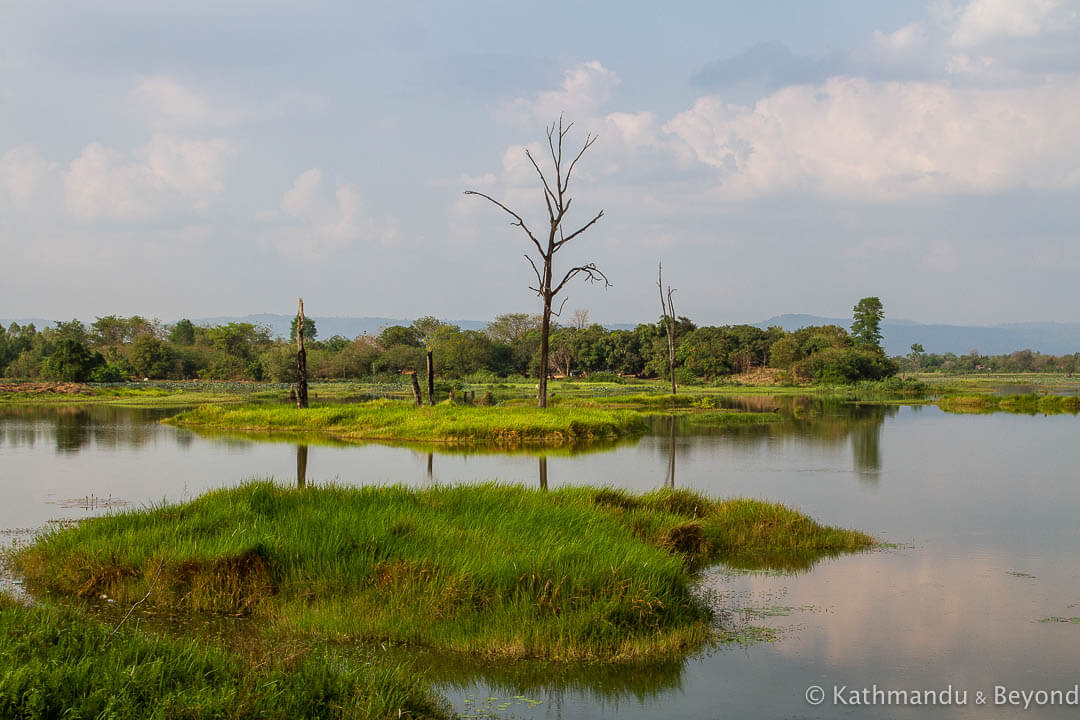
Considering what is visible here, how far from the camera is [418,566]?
23.7 feet

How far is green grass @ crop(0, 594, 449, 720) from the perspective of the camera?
425 centimetres

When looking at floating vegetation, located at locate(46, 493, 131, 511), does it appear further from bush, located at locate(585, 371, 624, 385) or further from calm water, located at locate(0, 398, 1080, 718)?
bush, located at locate(585, 371, 624, 385)

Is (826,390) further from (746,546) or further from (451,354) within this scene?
(746,546)

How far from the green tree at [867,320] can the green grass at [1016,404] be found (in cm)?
3546

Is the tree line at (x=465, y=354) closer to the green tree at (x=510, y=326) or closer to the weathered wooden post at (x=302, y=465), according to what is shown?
the green tree at (x=510, y=326)

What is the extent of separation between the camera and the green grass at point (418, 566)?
635 centimetres

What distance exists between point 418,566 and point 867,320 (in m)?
A: 76.8

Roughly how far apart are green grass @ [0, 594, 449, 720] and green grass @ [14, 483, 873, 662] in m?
0.85

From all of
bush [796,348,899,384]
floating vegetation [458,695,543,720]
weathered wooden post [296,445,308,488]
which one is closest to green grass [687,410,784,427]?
weathered wooden post [296,445,308,488]

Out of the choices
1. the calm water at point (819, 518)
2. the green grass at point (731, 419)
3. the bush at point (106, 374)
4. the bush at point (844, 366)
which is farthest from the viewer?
the bush at point (844, 366)

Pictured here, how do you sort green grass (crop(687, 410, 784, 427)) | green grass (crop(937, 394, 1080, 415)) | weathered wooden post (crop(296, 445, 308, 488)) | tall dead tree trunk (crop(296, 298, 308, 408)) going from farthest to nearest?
green grass (crop(937, 394, 1080, 415)), green grass (crop(687, 410, 784, 427)), tall dead tree trunk (crop(296, 298, 308, 408)), weathered wooden post (crop(296, 445, 308, 488))

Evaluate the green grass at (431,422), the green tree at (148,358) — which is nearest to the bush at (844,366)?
the green grass at (431,422)

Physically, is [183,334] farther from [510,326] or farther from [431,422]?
[431,422]

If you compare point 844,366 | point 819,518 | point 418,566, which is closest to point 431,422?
point 819,518
